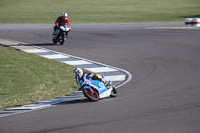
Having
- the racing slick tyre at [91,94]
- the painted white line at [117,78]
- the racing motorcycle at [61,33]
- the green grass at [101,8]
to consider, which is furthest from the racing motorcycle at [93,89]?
the green grass at [101,8]

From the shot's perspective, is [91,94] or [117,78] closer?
[91,94]

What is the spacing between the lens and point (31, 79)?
14383 mm

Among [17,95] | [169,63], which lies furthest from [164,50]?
[17,95]

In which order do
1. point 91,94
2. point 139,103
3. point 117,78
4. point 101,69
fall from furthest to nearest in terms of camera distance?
point 101,69 < point 117,78 < point 91,94 < point 139,103

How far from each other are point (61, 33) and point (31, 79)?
920 centimetres

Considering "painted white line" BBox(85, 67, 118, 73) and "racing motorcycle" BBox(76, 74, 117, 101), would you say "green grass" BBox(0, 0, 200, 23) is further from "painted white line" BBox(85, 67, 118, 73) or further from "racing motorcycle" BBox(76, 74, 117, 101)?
"racing motorcycle" BBox(76, 74, 117, 101)

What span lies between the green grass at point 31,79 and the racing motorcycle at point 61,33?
435 centimetres

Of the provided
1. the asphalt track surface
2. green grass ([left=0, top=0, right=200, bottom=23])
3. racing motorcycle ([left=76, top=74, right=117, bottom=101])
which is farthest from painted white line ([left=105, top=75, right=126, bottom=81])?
green grass ([left=0, top=0, right=200, bottom=23])

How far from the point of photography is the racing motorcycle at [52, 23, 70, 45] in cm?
2259

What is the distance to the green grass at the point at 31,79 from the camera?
1234cm

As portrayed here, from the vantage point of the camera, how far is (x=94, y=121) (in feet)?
27.0

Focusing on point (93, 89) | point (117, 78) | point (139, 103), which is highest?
point (93, 89)

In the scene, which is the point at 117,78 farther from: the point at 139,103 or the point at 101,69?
the point at 139,103

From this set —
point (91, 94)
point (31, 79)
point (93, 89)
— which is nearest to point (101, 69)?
point (31, 79)
